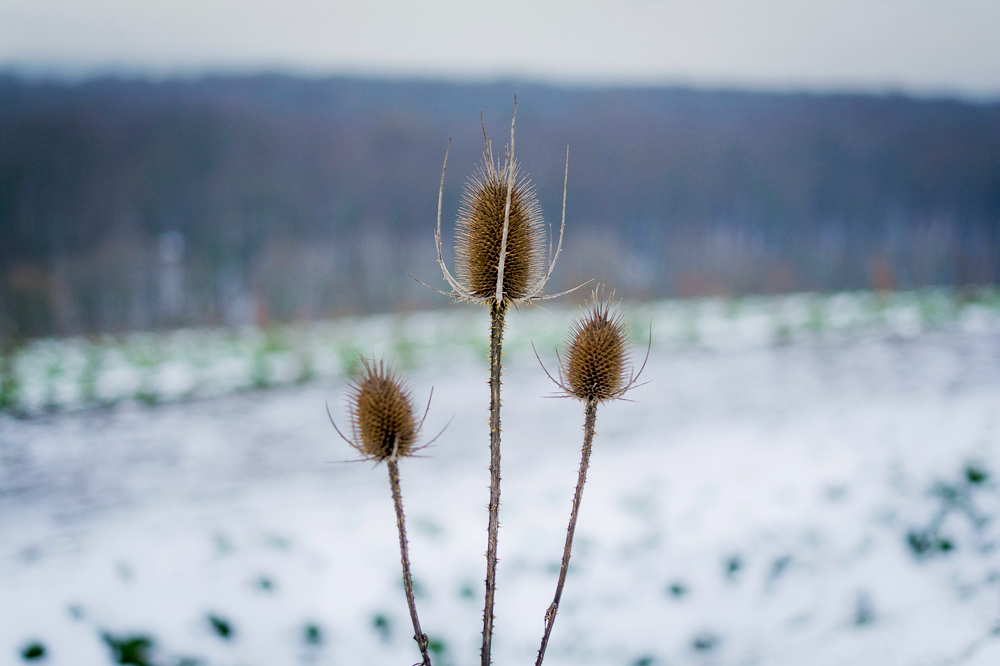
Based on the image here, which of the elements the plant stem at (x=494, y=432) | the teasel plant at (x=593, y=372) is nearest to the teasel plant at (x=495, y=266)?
the plant stem at (x=494, y=432)

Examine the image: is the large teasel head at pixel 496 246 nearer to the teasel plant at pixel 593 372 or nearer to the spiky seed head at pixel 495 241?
the spiky seed head at pixel 495 241

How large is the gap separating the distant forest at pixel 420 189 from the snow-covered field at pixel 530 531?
43.0 ft

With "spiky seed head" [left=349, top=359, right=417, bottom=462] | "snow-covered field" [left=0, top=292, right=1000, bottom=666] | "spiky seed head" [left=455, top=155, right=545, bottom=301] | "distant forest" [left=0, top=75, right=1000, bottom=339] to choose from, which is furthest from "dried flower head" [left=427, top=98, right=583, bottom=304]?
"distant forest" [left=0, top=75, right=1000, bottom=339]

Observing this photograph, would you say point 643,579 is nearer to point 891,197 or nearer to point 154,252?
point 154,252

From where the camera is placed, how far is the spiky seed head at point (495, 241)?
1.87 m

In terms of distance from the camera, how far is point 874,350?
13.1 m

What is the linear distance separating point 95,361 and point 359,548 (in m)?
10.3

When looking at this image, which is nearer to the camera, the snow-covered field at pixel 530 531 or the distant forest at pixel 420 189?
the snow-covered field at pixel 530 531

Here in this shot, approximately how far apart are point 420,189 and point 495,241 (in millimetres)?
40202

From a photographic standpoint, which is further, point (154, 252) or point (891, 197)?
point (891, 197)

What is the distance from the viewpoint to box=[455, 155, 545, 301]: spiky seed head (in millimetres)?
1870

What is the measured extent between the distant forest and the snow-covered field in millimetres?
13099

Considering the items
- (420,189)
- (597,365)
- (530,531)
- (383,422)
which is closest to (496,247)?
(597,365)

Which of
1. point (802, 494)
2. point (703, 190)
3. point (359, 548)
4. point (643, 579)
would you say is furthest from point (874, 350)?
point (703, 190)
